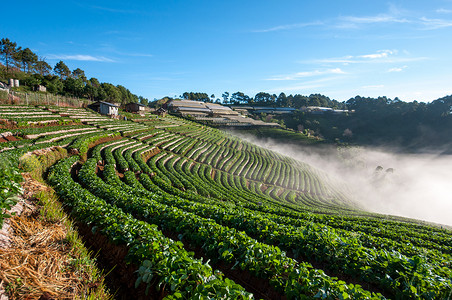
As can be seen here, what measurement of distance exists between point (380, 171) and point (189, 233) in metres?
89.6

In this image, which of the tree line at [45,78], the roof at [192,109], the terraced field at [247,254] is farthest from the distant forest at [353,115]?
the terraced field at [247,254]

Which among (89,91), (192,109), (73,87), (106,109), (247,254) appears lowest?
(247,254)

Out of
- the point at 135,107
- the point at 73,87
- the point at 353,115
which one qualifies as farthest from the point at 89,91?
the point at 353,115

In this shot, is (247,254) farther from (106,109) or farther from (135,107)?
(135,107)

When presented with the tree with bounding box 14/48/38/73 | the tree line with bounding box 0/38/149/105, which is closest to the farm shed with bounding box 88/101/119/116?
the tree line with bounding box 0/38/149/105

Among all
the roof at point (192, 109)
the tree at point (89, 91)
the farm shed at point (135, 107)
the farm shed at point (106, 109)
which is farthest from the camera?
the roof at point (192, 109)

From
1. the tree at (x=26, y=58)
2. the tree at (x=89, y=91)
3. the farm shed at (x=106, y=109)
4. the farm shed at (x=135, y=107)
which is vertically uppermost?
the tree at (x=26, y=58)

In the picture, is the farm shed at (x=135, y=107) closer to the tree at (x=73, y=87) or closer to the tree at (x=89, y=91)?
the tree at (x=89, y=91)

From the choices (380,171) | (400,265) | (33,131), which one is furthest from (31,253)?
(380,171)

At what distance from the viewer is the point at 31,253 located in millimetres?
4902

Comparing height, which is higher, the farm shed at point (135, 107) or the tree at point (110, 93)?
the tree at point (110, 93)

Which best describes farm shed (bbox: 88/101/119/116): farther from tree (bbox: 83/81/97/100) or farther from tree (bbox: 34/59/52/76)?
tree (bbox: 34/59/52/76)

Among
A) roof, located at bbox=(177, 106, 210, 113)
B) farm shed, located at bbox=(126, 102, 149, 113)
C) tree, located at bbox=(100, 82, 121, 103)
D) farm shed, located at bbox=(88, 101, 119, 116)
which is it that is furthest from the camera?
roof, located at bbox=(177, 106, 210, 113)

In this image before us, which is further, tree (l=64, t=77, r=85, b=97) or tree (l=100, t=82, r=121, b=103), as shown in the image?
tree (l=100, t=82, r=121, b=103)
